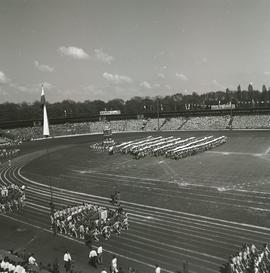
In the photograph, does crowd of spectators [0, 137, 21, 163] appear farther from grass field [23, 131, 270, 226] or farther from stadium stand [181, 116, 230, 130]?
stadium stand [181, 116, 230, 130]

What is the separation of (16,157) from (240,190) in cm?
4393

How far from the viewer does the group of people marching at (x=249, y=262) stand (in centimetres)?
1756

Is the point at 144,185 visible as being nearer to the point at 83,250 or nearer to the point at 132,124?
the point at 83,250

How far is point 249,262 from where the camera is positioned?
1844 cm

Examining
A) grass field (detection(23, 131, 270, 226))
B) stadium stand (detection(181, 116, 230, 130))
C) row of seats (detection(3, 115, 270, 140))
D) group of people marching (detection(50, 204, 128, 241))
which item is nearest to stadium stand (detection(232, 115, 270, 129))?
row of seats (detection(3, 115, 270, 140))

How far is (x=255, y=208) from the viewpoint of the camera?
30141 mm

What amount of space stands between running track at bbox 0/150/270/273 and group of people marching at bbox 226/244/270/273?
169 centimetres

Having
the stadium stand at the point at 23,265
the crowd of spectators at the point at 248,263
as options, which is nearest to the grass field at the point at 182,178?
the crowd of spectators at the point at 248,263

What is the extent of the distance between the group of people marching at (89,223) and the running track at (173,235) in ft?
2.40

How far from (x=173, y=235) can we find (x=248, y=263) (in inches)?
285

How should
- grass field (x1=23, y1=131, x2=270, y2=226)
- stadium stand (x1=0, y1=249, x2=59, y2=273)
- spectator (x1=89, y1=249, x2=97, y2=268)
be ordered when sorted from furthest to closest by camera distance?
1. grass field (x1=23, y1=131, x2=270, y2=226)
2. spectator (x1=89, y1=249, x2=97, y2=268)
3. stadium stand (x1=0, y1=249, x2=59, y2=273)

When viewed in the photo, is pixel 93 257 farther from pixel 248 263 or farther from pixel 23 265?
pixel 248 263

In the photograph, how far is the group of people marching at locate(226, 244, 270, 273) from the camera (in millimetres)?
17562

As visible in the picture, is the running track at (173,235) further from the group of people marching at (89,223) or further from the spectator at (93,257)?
the spectator at (93,257)
